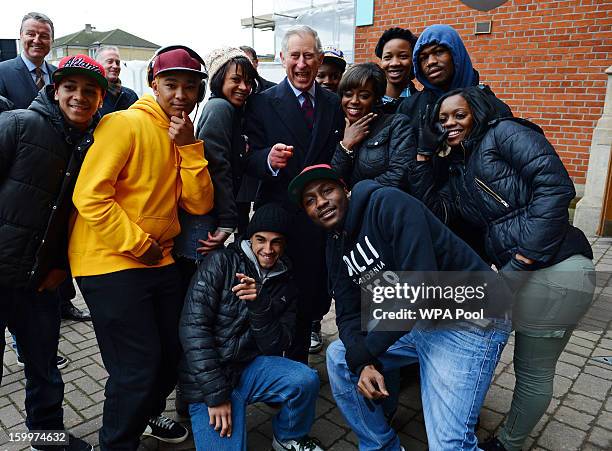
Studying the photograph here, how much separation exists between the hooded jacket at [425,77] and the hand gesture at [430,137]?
0.23 meters

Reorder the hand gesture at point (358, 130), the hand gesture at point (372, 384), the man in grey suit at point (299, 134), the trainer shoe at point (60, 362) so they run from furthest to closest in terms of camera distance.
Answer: the trainer shoe at point (60, 362) < the man in grey suit at point (299, 134) < the hand gesture at point (358, 130) < the hand gesture at point (372, 384)

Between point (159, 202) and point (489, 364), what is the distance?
5.43ft

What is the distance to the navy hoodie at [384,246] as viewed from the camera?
2031 millimetres

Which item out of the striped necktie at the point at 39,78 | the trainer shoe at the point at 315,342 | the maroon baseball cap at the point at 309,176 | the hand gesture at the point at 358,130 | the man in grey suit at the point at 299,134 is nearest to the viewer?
the maroon baseball cap at the point at 309,176

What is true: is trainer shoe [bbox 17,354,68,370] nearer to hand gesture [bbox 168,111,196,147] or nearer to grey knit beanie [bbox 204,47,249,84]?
hand gesture [bbox 168,111,196,147]

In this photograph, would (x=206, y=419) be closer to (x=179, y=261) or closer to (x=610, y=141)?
(x=179, y=261)

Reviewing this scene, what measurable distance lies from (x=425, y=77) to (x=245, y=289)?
155 centimetres

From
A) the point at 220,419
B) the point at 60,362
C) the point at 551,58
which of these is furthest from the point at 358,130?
the point at 551,58

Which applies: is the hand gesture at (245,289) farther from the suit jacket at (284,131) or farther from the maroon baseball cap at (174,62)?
the maroon baseball cap at (174,62)

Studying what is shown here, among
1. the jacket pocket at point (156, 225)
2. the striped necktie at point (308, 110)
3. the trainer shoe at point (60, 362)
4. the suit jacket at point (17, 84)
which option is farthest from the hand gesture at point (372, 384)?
the suit jacket at point (17, 84)

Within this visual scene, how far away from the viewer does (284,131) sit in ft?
9.69

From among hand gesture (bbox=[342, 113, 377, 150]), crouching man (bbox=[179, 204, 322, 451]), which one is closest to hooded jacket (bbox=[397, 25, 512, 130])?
hand gesture (bbox=[342, 113, 377, 150])

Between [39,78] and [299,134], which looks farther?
[39,78]

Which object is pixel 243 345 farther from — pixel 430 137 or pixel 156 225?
pixel 430 137
